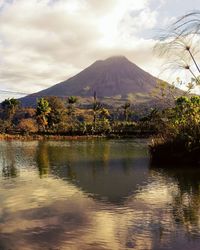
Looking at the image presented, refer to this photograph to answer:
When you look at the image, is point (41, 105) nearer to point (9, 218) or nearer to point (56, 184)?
point (56, 184)

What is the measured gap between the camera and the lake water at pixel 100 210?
33.4 feet

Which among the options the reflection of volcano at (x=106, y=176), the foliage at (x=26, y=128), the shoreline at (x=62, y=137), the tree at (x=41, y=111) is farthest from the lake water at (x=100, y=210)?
the tree at (x=41, y=111)

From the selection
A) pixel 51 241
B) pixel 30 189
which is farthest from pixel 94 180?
pixel 51 241

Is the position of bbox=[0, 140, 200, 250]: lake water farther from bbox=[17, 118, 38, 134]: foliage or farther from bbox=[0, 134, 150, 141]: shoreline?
bbox=[17, 118, 38, 134]: foliage

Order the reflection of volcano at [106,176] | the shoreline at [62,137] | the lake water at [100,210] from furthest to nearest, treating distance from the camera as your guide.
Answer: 1. the shoreline at [62,137]
2. the reflection of volcano at [106,176]
3. the lake water at [100,210]

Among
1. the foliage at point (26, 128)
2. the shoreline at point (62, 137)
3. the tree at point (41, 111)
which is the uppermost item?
the tree at point (41, 111)

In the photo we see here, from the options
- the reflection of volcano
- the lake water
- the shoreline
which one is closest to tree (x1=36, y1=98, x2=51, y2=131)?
the shoreline

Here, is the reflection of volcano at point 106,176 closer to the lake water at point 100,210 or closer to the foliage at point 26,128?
the lake water at point 100,210

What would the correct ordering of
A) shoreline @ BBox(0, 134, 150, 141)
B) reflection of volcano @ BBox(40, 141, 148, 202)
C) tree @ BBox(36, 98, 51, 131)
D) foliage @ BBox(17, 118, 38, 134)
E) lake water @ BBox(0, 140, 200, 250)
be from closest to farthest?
lake water @ BBox(0, 140, 200, 250) → reflection of volcano @ BBox(40, 141, 148, 202) → shoreline @ BBox(0, 134, 150, 141) → foliage @ BBox(17, 118, 38, 134) → tree @ BBox(36, 98, 51, 131)

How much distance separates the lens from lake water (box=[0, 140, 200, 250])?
33.4 ft

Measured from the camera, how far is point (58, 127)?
89.9 meters

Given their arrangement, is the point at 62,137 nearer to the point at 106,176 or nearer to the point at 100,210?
the point at 106,176

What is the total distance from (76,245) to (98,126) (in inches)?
3105

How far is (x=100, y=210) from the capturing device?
44.5 ft
